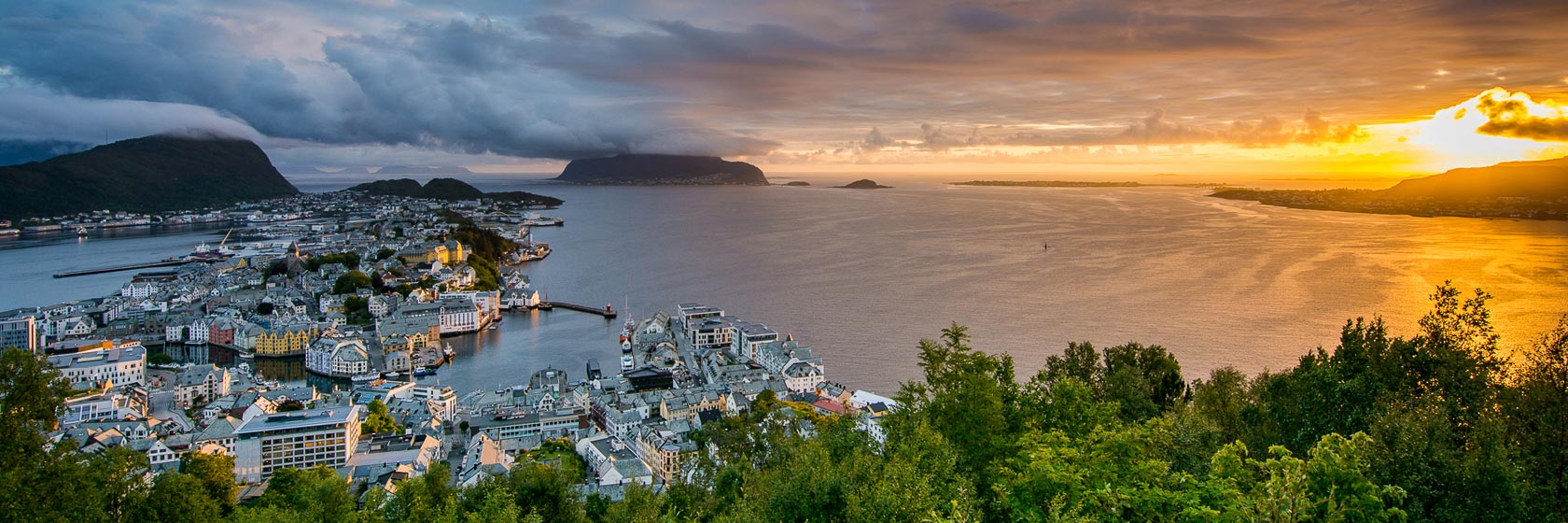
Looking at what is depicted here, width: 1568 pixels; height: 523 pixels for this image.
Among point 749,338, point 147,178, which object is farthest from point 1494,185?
point 147,178

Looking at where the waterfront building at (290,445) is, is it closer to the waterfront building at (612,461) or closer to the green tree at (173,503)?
the waterfront building at (612,461)

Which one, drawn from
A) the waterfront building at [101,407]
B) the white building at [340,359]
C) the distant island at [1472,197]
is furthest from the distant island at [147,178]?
the distant island at [1472,197]

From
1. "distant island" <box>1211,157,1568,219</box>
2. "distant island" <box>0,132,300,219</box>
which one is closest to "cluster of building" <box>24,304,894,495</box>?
"distant island" <box>1211,157,1568,219</box>

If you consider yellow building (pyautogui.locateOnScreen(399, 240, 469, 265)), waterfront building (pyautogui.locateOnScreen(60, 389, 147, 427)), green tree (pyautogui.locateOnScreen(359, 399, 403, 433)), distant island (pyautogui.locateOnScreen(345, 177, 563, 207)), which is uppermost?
distant island (pyautogui.locateOnScreen(345, 177, 563, 207))

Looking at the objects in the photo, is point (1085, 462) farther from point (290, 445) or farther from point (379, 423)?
point (379, 423)

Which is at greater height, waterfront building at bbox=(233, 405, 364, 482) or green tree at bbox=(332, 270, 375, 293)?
green tree at bbox=(332, 270, 375, 293)

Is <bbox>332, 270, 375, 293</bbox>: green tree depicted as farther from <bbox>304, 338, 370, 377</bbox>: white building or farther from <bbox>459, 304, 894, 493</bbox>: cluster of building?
<bbox>459, 304, 894, 493</bbox>: cluster of building
